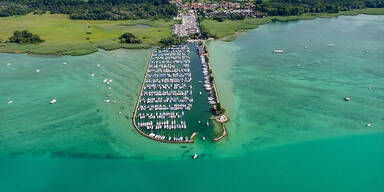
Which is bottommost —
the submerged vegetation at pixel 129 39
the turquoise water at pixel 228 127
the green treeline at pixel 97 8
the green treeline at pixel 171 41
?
the turquoise water at pixel 228 127

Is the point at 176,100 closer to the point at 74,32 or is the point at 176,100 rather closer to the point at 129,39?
the point at 129,39

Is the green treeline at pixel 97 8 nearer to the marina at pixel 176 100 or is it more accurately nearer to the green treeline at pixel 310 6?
the green treeline at pixel 310 6

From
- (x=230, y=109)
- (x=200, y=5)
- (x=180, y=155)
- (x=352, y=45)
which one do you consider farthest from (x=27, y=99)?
(x=200, y=5)

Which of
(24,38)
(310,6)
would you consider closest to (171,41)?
(24,38)

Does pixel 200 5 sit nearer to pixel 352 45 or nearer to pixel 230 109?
pixel 352 45

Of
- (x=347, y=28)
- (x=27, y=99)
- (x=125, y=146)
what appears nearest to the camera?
(x=125, y=146)

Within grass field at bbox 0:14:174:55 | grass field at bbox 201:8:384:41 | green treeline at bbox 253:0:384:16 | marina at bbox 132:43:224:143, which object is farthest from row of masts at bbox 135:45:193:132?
green treeline at bbox 253:0:384:16

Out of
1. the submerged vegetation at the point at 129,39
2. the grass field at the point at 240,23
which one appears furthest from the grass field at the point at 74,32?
the grass field at the point at 240,23

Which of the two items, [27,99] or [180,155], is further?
[27,99]
